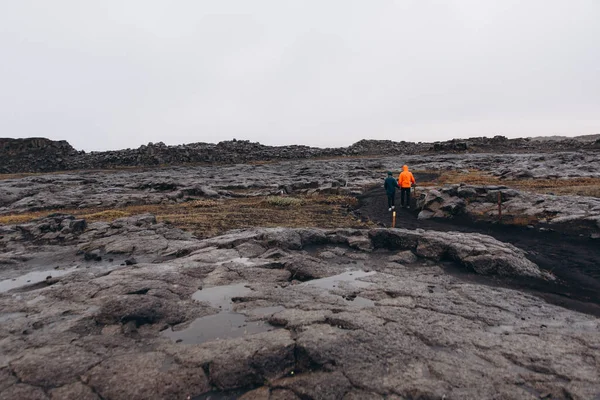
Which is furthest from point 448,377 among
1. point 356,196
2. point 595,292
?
point 356,196

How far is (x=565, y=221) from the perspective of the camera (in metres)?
17.1

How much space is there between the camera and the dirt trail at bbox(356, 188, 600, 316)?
33.9 feet

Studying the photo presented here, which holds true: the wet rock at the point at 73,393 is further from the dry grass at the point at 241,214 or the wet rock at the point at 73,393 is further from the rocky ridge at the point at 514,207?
the rocky ridge at the point at 514,207

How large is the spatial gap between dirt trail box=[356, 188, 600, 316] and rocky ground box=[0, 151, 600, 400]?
0.08 meters

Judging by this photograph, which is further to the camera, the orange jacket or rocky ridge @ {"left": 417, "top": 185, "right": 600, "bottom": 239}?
the orange jacket

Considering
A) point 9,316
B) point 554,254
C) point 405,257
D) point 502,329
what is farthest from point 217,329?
point 554,254

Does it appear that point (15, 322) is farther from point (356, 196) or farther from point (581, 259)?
point (356, 196)

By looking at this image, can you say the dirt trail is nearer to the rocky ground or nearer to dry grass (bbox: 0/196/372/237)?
the rocky ground

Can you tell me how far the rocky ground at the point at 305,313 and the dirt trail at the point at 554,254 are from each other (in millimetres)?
83

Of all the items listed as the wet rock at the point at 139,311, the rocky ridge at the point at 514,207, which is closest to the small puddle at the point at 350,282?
the wet rock at the point at 139,311

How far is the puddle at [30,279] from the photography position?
11.8 m

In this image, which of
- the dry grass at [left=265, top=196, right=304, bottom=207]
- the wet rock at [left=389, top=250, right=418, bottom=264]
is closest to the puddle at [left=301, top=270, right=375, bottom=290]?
the wet rock at [left=389, top=250, right=418, bottom=264]

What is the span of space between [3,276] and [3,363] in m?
8.47

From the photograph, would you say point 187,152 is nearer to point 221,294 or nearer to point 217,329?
point 221,294
